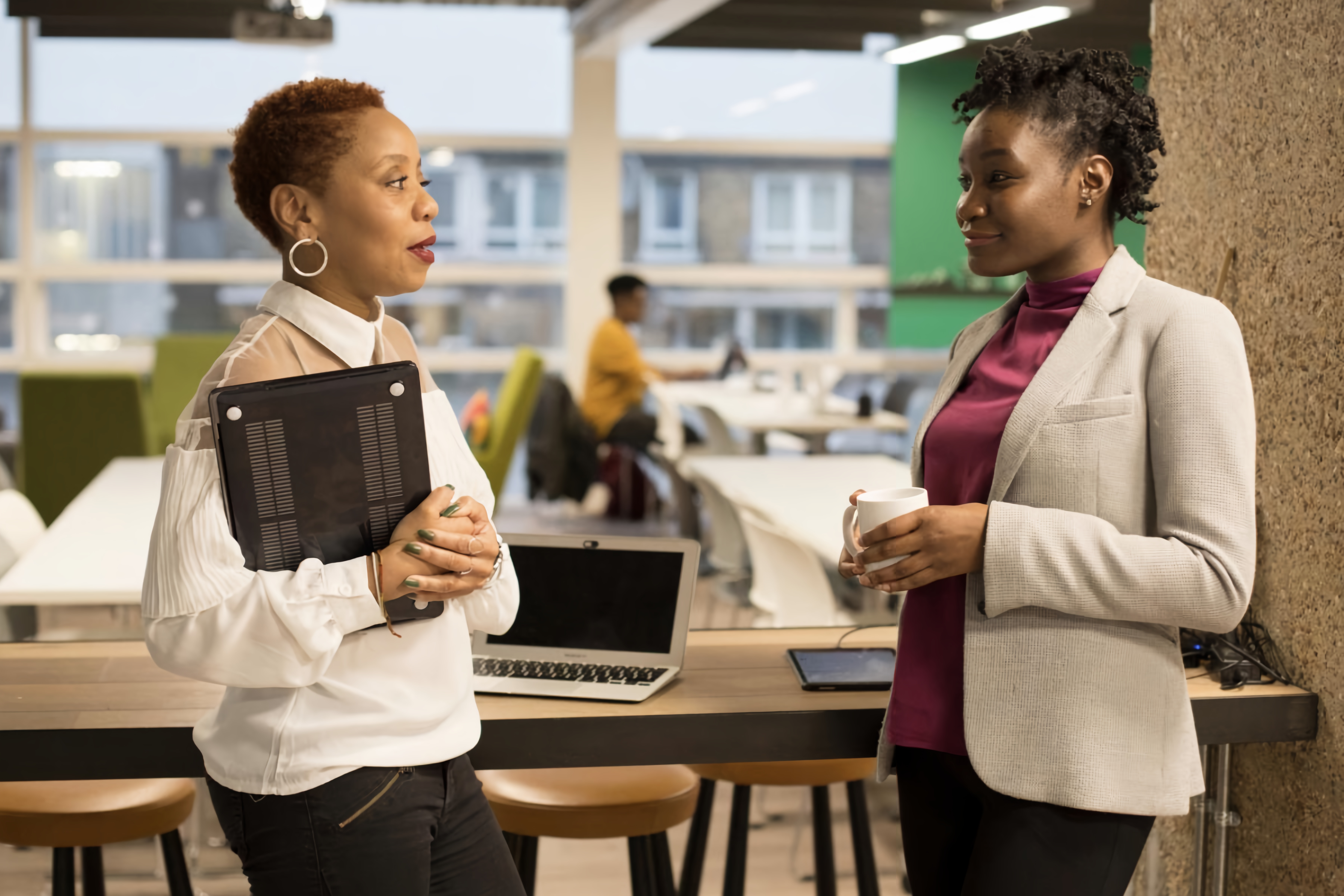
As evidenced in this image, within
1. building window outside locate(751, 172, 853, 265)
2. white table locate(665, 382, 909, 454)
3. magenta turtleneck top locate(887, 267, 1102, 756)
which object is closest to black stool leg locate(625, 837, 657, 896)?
magenta turtleneck top locate(887, 267, 1102, 756)

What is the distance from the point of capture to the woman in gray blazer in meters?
1.26

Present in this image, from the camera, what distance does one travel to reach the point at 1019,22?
708 cm

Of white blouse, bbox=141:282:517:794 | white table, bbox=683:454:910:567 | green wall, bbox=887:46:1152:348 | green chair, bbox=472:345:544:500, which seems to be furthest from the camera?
green wall, bbox=887:46:1152:348

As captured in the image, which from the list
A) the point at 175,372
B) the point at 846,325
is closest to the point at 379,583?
the point at 175,372

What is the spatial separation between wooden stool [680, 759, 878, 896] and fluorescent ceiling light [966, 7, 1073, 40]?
17.9ft

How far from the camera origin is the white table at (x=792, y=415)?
5.66 meters

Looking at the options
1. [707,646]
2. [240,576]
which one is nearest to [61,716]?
[240,576]

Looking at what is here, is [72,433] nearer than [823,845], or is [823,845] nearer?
[823,845]

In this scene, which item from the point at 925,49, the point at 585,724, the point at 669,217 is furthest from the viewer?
the point at 669,217

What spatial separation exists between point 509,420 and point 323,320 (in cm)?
457

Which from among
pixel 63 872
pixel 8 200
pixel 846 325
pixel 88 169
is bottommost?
pixel 63 872

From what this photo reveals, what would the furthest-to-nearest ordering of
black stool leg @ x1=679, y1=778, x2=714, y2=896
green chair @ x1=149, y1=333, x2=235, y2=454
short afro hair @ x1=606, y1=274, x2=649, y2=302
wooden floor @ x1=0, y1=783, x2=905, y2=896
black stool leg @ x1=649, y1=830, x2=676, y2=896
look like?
short afro hair @ x1=606, y1=274, x2=649, y2=302 < green chair @ x1=149, y1=333, x2=235, y2=454 < wooden floor @ x1=0, y1=783, x2=905, y2=896 < black stool leg @ x1=679, y1=778, x2=714, y2=896 < black stool leg @ x1=649, y1=830, x2=676, y2=896

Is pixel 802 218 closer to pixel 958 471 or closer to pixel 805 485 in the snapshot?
pixel 805 485

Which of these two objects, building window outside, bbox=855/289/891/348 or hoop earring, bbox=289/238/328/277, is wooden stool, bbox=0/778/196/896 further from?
building window outside, bbox=855/289/891/348
